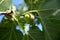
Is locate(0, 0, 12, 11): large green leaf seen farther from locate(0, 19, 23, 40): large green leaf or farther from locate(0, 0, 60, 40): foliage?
locate(0, 19, 23, 40): large green leaf

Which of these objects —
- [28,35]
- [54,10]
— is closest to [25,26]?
[28,35]

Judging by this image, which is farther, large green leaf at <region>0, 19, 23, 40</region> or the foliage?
large green leaf at <region>0, 19, 23, 40</region>

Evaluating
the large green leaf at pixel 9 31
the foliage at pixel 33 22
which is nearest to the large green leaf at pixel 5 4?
the foliage at pixel 33 22

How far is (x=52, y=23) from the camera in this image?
1.08 metres

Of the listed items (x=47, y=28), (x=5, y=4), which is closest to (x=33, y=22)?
(x=47, y=28)

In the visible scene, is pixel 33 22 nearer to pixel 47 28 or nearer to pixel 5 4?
pixel 47 28

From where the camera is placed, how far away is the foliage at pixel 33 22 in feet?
3.37

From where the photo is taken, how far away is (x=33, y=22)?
1.12 m

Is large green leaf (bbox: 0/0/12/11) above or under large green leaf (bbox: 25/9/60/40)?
above

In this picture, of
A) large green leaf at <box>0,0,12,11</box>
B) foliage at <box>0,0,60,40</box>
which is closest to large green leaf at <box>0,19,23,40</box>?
foliage at <box>0,0,60,40</box>

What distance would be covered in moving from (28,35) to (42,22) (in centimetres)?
11

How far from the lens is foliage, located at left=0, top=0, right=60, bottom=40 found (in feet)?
3.37

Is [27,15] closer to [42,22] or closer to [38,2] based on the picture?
[42,22]

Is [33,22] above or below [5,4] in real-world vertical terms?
below
